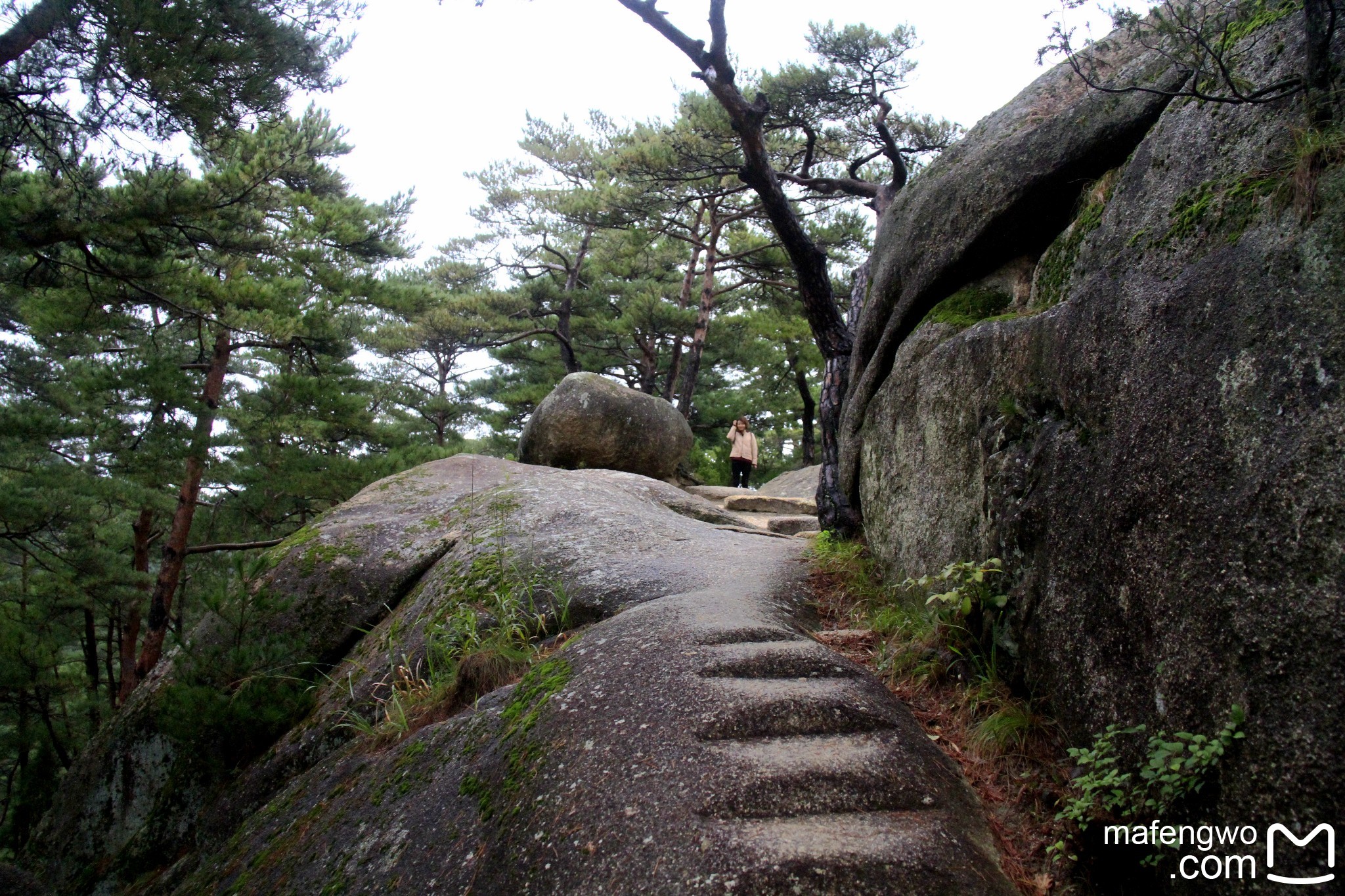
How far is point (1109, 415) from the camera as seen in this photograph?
8.80ft

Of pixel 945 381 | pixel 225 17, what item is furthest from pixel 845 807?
pixel 225 17

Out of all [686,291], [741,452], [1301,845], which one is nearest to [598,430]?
[741,452]

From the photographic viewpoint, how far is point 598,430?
13039 millimetres

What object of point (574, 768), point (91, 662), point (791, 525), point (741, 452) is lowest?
point (91, 662)

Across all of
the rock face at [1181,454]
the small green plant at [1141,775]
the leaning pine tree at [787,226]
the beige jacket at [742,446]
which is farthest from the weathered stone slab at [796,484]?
the small green plant at [1141,775]

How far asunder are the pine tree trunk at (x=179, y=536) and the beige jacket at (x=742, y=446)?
8.53m

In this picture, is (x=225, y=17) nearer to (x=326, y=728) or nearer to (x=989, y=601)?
(x=326, y=728)

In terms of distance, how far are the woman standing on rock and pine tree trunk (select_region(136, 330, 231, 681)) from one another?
8.53 meters

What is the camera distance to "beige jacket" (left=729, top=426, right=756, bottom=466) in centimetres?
1444

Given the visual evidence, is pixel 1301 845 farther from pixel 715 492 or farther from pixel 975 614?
pixel 715 492

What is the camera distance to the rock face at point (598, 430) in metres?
13.0

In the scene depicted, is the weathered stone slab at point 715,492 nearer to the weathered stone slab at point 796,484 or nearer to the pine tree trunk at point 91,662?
the weathered stone slab at point 796,484

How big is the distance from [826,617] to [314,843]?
9.24 feet

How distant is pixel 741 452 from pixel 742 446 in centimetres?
11
